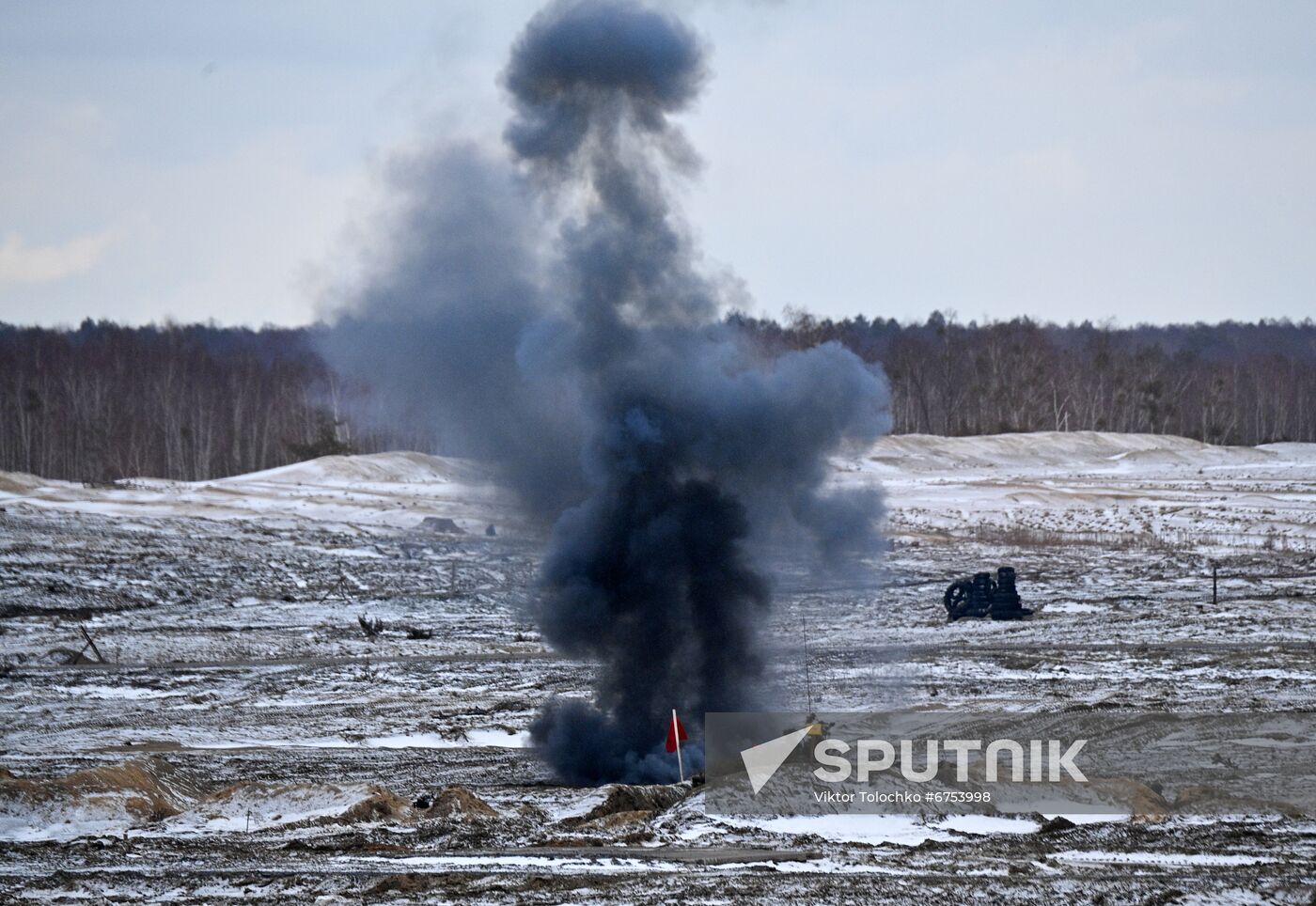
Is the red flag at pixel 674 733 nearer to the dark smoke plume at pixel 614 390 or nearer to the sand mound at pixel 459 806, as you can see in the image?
the dark smoke plume at pixel 614 390

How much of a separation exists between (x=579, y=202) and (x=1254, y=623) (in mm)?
23414

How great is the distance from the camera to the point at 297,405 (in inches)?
4697

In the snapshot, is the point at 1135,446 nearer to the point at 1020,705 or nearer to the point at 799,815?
the point at 1020,705

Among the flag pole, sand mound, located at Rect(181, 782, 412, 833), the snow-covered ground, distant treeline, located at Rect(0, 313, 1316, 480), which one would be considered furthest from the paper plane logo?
distant treeline, located at Rect(0, 313, 1316, 480)

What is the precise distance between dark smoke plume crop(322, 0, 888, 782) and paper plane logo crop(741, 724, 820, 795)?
1.95 metres

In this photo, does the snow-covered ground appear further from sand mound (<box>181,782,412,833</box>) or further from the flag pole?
the flag pole

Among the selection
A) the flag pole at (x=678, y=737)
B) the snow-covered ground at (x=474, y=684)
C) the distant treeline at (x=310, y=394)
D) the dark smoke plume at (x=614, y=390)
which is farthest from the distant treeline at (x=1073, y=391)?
the flag pole at (x=678, y=737)

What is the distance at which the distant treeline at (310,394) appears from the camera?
112m

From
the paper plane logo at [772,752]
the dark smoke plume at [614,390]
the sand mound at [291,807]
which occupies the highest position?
the dark smoke plume at [614,390]

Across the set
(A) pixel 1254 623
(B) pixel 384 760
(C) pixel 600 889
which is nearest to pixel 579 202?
(B) pixel 384 760

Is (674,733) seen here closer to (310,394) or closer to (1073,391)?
(310,394)

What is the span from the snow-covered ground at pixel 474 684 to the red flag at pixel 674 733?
2040 mm

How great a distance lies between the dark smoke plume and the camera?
78.8 ft

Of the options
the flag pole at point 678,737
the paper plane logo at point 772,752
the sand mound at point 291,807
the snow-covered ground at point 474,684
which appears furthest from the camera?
the flag pole at point 678,737
